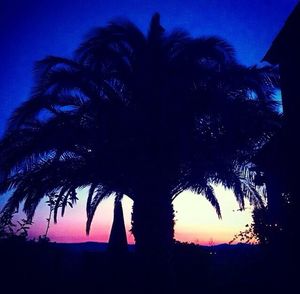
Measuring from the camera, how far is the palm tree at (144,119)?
32.0 feet

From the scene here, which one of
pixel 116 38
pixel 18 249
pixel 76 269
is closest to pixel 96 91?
pixel 116 38

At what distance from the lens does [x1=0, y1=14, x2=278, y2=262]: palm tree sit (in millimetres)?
9750

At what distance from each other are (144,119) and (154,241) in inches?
138

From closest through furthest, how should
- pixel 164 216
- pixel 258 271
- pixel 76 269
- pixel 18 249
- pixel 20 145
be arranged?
pixel 18 249
pixel 164 216
pixel 20 145
pixel 258 271
pixel 76 269

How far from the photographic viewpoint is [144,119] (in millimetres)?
9781

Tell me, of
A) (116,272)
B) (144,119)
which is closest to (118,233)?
(116,272)

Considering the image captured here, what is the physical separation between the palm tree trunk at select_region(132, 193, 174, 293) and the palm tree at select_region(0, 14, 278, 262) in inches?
1.5

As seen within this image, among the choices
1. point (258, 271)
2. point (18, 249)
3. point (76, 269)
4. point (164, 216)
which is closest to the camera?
point (18, 249)

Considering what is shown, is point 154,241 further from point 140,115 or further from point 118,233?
point 118,233

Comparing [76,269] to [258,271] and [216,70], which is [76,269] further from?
[216,70]

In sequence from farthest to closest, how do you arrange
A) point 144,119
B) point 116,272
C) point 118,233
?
1. point 118,233
2. point 116,272
3. point 144,119

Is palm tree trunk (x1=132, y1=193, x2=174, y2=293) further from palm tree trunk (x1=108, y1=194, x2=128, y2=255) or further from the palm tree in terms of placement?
palm tree trunk (x1=108, y1=194, x2=128, y2=255)

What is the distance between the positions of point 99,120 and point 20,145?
2802mm

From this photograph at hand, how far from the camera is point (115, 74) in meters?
10.2
